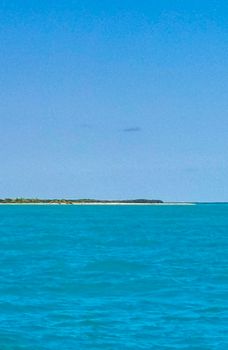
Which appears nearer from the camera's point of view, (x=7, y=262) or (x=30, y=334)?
(x=30, y=334)

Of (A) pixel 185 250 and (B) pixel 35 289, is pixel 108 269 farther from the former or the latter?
(A) pixel 185 250

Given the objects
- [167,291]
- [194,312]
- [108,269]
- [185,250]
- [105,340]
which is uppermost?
[185,250]

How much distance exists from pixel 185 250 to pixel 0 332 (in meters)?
41.8

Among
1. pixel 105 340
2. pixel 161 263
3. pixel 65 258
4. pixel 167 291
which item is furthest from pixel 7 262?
pixel 105 340

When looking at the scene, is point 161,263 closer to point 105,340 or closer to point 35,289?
point 35,289

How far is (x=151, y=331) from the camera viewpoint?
23.7m

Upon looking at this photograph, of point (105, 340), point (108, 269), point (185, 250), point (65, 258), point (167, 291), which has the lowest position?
point (105, 340)

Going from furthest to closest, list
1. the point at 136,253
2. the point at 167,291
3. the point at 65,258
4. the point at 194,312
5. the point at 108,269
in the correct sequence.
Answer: the point at 136,253
the point at 65,258
the point at 108,269
the point at 167,291
the point at 194,312

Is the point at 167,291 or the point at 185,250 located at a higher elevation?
the point at 185,250

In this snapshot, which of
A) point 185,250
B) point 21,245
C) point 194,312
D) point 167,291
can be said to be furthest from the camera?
point 21,245

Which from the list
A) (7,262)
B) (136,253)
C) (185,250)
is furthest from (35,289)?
(185,250)

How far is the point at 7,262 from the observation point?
164 ft

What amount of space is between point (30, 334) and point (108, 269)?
22.3 metres

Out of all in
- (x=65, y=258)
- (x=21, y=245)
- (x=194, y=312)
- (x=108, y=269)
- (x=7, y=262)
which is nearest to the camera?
(x=194, y=312)
